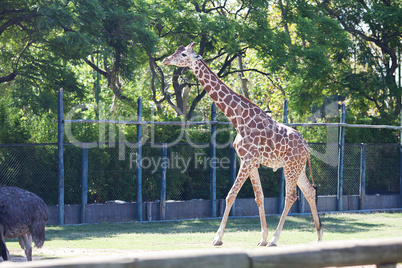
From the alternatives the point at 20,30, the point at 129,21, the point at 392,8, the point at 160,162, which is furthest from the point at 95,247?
the point at 392,8

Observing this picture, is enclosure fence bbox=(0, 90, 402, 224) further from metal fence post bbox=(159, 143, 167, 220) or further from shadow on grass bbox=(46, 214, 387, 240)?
shadow on grass bbox=(46, 214, 387, 240)

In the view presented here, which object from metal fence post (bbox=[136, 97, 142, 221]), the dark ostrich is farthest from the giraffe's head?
the dark ostrich

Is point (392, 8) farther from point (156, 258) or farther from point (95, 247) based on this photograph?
point (156, 258)

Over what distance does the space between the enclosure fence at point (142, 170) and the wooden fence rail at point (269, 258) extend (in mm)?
9362

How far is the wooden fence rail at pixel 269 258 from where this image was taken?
2.96 meters

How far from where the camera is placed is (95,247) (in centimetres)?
849

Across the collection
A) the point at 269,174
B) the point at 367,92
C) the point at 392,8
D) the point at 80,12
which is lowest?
the point at 269,174

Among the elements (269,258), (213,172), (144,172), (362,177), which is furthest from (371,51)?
(269,258)

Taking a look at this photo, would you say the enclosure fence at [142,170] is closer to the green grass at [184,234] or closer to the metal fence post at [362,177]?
the metal fence post at [362,177]

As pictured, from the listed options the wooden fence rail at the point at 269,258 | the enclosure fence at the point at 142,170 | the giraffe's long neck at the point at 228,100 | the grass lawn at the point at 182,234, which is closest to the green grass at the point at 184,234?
the grass lawn at the point at 182,234

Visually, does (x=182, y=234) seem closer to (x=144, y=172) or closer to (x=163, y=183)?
(x=163, y=183)

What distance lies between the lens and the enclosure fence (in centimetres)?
1238

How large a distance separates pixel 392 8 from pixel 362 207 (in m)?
9.37

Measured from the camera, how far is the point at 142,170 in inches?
538
